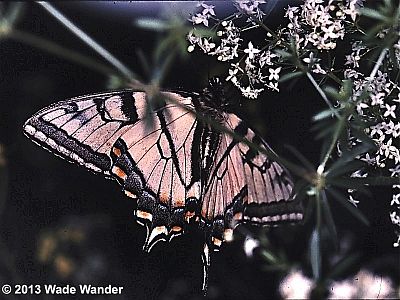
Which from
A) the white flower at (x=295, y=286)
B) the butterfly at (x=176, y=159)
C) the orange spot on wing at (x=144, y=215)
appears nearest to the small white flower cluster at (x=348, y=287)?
the white flower at (x=295, y=286)

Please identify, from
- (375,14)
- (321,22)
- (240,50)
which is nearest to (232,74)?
(240,50)

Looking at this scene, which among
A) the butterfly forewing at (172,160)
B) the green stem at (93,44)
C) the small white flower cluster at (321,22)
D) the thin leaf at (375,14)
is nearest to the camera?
the green stem at (93,44)

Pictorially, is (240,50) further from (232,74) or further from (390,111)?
(390,111)

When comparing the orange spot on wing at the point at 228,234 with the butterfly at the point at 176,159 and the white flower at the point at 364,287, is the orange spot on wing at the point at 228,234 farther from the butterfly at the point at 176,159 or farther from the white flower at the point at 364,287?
the white flower at the point at 364,287

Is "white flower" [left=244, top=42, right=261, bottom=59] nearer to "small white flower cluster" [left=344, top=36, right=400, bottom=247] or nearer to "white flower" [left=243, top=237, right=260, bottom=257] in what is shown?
"small white flower cluster" [left=344, top=36, right=400, bottom=247]

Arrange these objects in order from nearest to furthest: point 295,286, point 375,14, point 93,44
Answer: point 93,44 → point 375,14 → point 295,286
